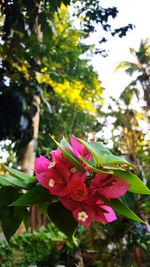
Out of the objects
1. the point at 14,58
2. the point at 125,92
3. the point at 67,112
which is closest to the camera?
the point at 14,58

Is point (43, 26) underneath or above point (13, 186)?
above

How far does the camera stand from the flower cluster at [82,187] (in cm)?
50

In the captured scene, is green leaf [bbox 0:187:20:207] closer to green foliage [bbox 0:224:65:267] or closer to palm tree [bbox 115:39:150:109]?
green foliage [bbox 0:224:65:267]

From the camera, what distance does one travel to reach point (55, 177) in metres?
0.53

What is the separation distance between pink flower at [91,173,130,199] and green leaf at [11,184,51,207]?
0.08 metres

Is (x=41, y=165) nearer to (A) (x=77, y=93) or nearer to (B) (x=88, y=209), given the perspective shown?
(B) (x=88, y=209)

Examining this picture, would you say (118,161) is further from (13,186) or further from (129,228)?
(129,228)

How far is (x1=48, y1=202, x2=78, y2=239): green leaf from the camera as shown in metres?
0.51

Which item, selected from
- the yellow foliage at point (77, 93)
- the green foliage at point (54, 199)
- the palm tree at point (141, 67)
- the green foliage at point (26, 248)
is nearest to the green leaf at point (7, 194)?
the green foliage at point (54, 199)

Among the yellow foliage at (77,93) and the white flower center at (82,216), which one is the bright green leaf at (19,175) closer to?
the white flower center at (82,216)

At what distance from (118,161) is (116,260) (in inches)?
149

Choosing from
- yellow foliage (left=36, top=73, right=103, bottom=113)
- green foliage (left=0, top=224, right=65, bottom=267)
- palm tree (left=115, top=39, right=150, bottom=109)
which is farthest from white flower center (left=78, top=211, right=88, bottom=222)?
palm tree (left=115, top=39, right=150, bottom=109)

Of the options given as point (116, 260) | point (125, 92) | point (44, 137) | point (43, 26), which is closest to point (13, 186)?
point (43, 26)

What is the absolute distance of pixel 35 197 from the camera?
0.52 metres
